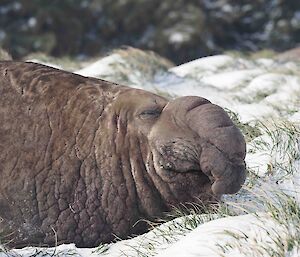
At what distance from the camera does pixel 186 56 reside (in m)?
21.1

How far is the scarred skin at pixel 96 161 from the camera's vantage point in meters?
4.40

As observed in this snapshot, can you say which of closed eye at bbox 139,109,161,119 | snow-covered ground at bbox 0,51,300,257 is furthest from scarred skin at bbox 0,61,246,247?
snow-covered ground at bbox 0,51,300,257

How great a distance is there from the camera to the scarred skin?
4402 mm

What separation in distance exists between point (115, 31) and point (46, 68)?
1902cm

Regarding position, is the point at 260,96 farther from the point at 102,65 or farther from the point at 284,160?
the point at 284,160

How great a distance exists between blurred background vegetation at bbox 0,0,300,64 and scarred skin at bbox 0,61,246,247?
16909mm

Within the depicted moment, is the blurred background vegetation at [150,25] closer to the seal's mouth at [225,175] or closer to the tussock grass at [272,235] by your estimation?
the seal's mouth at [225,175]

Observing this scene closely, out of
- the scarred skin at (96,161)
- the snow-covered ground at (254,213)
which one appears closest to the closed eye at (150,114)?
the scarred skin at (96,161)

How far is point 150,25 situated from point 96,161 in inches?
769

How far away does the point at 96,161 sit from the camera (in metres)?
4.59

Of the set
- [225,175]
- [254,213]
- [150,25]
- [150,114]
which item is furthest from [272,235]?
[150,25]

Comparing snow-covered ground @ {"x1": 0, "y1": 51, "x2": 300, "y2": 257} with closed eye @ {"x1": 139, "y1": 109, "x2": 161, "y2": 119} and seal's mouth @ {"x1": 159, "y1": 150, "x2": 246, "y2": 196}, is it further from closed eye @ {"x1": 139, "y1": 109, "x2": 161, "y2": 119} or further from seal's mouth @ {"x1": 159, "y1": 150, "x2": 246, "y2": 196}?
closed eye @ {"x1": 139, "y1": 109, "x2": 161, "y2": 119}

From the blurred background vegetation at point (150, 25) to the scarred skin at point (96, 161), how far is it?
16.9 metres

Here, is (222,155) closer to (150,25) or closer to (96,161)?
(96,161)
